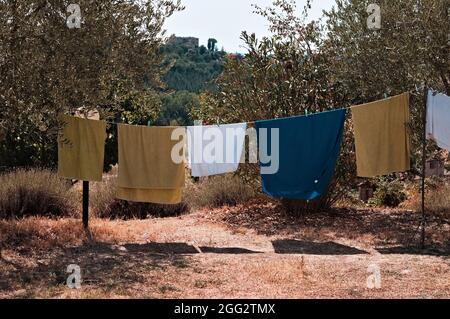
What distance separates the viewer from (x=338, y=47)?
920 centimetres

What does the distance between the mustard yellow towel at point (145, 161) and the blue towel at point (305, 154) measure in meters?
1.46

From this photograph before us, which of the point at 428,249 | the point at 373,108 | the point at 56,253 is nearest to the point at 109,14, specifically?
the point at 56,253

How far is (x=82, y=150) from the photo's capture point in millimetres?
8398

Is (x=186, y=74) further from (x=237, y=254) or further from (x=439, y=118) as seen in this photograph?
(x=439, y=118)

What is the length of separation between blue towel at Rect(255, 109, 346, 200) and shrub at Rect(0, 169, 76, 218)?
15.6 ft

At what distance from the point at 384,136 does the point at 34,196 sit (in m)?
6.74

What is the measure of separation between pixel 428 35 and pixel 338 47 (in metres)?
2.05

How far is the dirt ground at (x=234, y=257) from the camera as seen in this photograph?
5.52 meters
